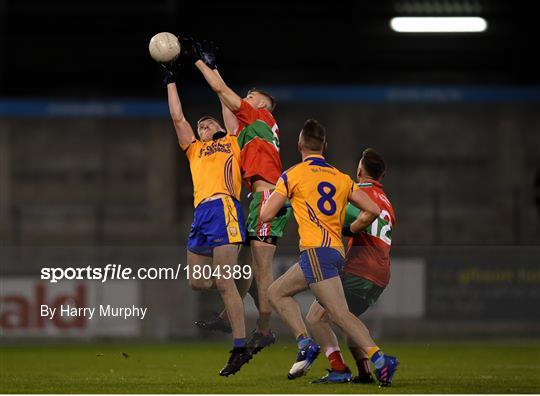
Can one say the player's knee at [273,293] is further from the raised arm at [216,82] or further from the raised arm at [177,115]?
the raised arm at [216,82]

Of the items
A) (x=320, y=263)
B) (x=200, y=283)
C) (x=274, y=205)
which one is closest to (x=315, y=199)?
(x=274, y=205)

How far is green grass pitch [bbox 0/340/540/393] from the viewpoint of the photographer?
375 inches

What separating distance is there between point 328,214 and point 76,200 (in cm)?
1343

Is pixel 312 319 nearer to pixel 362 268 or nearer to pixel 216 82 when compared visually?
pixel 362 268

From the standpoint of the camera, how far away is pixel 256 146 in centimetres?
873

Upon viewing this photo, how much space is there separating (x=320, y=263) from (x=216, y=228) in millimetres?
703

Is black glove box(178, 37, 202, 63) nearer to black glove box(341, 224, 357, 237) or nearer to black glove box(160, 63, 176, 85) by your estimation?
black glove box(160, 63, 176, 85)

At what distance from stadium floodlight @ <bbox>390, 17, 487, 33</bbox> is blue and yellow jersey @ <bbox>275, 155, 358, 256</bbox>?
1376cm

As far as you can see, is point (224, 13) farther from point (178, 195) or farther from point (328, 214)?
point (328, 214)

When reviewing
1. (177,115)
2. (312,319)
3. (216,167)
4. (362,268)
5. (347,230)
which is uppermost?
(177,115)

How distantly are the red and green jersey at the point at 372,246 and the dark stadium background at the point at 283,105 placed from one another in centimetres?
1113

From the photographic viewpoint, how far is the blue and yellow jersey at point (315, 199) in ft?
27.3

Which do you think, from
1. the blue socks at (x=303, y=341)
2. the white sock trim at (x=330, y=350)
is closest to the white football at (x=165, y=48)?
the blue socks at (x=303, y=341)

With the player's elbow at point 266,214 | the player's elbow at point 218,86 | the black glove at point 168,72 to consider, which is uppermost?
the black glove at point 168,72
